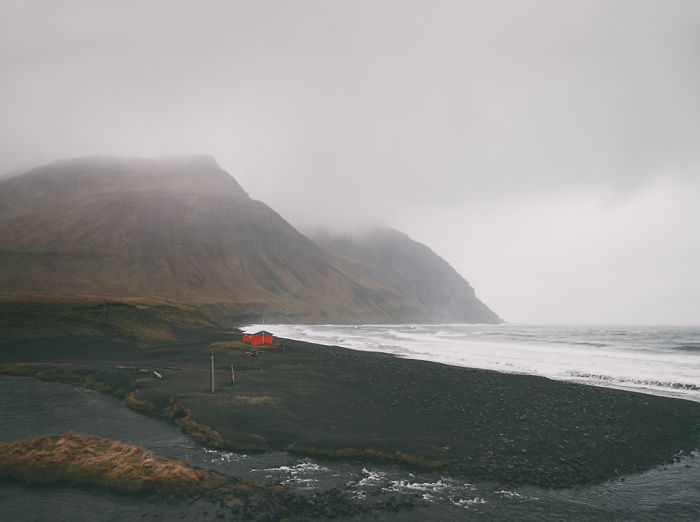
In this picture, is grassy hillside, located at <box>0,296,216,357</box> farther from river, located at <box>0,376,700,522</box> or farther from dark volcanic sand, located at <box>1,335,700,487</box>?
river, located at <box>0,376,700,522</box>

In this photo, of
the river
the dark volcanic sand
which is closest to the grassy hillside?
the dark volcanic sand

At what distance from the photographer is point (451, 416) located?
25312 mm

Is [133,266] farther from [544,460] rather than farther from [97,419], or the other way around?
[544,460]

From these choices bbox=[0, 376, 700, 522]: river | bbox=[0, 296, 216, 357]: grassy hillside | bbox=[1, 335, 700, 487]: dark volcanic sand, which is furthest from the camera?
bbox=[0, 296, 216, 357]: grassy hillside

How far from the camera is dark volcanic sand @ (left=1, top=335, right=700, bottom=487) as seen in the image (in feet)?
62.4

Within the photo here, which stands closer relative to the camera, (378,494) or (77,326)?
(378,494)

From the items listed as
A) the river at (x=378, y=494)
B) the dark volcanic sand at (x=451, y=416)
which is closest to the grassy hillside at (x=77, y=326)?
Result: the dark volcanic sand at (x=451, y=416)

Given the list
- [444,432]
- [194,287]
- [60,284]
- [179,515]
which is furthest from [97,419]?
[194,287]

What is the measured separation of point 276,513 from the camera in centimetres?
1345

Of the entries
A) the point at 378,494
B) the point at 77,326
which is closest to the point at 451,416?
the point at 378,494

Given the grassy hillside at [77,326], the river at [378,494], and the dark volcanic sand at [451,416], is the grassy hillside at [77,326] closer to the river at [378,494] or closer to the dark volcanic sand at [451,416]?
the dark volcanic sand at [451,416]

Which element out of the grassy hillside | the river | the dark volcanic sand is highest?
the grassy hillside

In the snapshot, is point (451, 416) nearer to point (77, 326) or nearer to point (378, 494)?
point (378, 494)

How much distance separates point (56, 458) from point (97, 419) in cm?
821
